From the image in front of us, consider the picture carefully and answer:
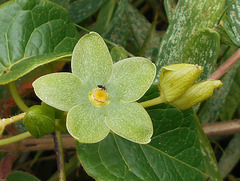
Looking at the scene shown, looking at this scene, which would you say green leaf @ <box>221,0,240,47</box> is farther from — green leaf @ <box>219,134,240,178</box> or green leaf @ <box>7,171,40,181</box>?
green leaf @ <box>7,171,40,181</box>

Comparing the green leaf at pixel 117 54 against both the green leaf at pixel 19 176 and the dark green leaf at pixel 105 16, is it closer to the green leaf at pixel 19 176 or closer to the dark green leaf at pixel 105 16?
the dark green leaf at pixel 105 16

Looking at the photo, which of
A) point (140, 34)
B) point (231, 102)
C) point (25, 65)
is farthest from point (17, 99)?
point (231, 102)

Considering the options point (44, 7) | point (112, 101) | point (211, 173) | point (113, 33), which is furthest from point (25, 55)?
point (211, 173)

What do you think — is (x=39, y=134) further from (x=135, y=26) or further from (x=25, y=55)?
(x=135, y=26)

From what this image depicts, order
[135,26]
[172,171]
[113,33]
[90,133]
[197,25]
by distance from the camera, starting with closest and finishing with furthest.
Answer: [90,133] → [172,171] → [197,25] → [113,33] → [135,26]

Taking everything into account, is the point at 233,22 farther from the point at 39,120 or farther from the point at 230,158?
the point at 39,120

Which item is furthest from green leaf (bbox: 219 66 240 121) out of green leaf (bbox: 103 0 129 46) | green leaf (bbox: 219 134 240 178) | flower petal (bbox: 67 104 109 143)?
flower petal (bbox: 67 104 109 143)

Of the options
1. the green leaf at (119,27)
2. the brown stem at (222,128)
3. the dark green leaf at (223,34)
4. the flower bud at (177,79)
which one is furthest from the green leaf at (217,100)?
the flower bud at (177,79)
